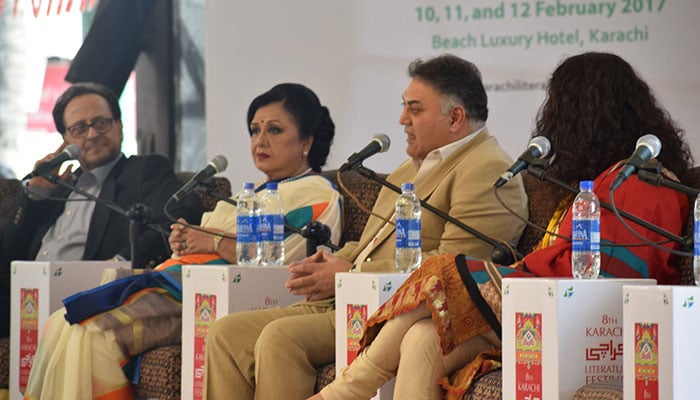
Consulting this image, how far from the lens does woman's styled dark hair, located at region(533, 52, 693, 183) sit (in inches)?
119

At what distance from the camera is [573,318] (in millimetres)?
2646

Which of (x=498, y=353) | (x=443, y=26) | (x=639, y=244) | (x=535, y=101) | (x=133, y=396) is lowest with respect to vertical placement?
(x=133, y=396)

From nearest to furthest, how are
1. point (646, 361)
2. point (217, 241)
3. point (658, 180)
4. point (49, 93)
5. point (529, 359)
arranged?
point (646, 361)
point (658, 180)
point (529, 359)
point (217, 241)
point (49, 93)

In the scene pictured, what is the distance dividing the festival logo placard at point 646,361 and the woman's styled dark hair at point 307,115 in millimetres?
2030

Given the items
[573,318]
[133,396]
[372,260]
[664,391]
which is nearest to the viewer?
[664,391]

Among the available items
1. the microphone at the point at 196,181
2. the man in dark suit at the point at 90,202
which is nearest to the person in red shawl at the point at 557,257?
the microphone at the point at 196,181

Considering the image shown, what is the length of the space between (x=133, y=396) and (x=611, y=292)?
5.78 feet

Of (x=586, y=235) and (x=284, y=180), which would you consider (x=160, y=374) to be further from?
(x=586, y=235)

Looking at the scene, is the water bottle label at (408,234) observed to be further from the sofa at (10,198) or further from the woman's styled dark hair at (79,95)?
the woman's styled dark hair at (79,95)

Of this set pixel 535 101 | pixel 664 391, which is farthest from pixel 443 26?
pixel 664 391

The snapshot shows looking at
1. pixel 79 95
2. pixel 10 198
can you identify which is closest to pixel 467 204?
pixel 79 95

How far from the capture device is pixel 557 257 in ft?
9.55

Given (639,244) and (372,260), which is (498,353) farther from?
(372,260)

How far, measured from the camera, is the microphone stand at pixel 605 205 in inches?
105
